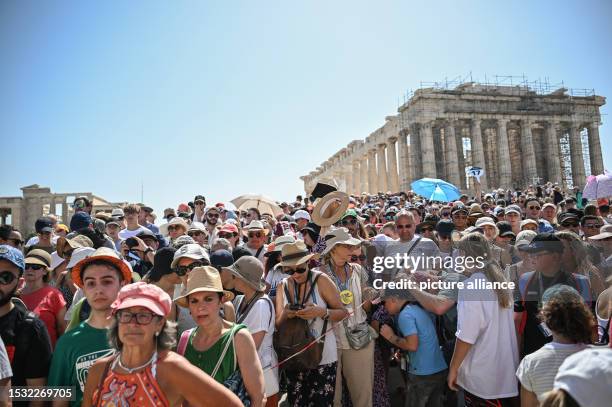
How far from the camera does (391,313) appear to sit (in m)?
4.75

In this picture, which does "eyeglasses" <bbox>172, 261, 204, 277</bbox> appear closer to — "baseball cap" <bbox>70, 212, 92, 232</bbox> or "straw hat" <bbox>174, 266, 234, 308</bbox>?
"straw hat" <bbox>174, 266, 234, 308</bbox>

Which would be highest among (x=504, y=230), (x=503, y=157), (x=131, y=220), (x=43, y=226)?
(x=503, y=157)

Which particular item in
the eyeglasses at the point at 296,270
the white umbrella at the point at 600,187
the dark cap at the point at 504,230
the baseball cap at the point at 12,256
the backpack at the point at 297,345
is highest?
the white umbrella at the point at 600,187

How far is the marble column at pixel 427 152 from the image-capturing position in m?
37.5

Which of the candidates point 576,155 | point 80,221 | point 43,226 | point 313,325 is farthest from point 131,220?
point 576,155

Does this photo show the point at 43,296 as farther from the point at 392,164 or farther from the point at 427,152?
the point at 392,164

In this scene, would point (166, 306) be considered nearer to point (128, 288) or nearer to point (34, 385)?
point (128, 288)

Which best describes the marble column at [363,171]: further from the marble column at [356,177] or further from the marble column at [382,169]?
the marble column at [382,169]

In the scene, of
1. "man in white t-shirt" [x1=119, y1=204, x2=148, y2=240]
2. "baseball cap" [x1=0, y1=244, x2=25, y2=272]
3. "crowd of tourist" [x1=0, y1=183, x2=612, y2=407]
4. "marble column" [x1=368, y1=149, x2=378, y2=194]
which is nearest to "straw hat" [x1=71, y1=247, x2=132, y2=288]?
"crowd of tourist" [x1=0, y1=183, x2=612, y2=407]

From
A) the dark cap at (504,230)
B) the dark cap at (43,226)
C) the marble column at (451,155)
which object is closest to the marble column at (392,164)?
the marble column at (451,155)

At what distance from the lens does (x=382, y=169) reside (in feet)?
151

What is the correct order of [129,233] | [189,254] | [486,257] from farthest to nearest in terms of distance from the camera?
1. [129,233]
2. [189,254]
3. [486,257]

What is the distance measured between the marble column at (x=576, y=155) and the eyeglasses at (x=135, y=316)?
49.6 m

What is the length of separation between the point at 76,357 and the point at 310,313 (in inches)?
81.4
